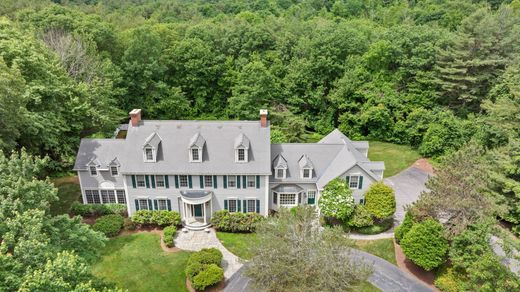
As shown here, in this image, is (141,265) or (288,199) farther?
(288,199)

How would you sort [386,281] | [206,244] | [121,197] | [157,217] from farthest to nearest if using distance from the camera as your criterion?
[121,197] < [157,217] < [206,244] < [386,281]

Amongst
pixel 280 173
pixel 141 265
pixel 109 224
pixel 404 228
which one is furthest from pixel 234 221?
pixel 404 228

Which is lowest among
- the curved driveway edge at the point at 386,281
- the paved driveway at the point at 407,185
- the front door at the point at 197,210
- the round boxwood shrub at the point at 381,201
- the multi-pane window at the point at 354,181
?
the curved driveway edge at the point at 386,281

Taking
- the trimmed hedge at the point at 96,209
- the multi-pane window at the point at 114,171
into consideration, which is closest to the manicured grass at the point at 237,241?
the trimmed hedge at the point at 96,209

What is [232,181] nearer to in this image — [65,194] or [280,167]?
[280,167]

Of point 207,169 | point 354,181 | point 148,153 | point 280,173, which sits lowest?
point 354,181

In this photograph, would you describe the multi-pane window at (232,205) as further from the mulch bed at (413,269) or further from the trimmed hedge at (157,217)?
the mulch bed at (413,269)

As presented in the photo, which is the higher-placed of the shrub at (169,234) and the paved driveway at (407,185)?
the paved driveway at (407,185)
